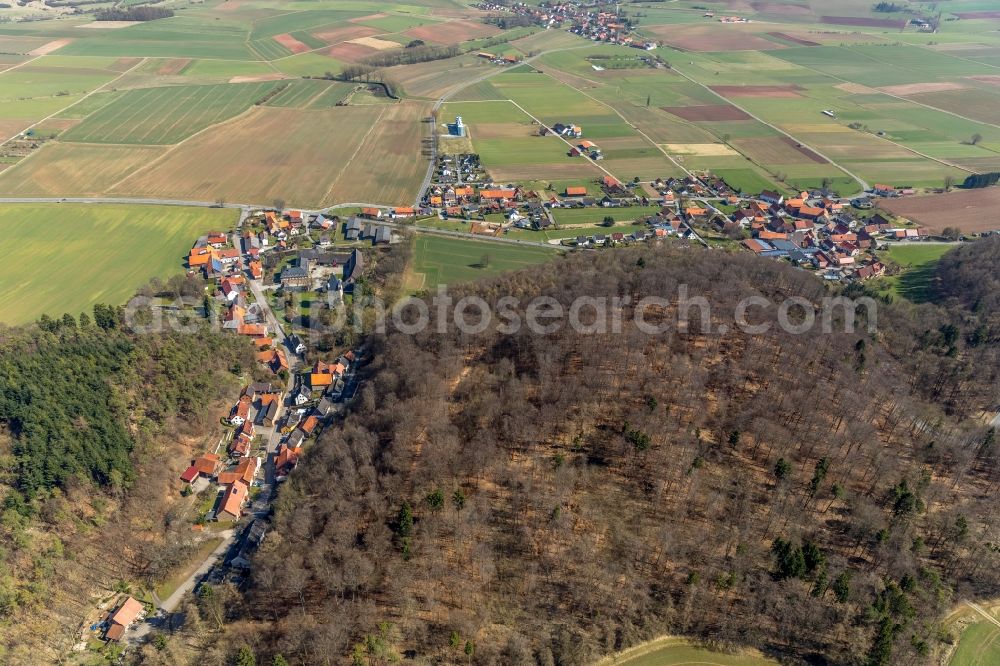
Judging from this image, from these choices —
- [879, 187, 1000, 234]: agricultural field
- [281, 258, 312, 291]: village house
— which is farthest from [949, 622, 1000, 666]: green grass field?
[879, 187, 1000, 234]: agricultural field

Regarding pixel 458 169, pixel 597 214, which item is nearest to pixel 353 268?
pixel 458 169

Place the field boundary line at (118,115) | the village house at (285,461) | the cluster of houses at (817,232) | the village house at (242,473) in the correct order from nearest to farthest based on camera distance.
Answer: the village house at (242,473), the village house at (285,461), the cluster of houses at (817,232), the field boundary line at (118,115)

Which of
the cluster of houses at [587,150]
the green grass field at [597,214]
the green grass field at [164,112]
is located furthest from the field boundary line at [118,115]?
the cluster of houses at [587,150]

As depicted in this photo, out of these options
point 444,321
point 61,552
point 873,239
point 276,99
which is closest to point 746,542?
point 444,321

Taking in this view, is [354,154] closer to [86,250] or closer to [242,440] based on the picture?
[86,250]

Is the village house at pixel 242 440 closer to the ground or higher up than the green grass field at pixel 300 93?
closer to the ground

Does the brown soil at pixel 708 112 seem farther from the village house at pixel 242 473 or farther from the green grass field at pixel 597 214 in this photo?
the village house at pixel 242 473

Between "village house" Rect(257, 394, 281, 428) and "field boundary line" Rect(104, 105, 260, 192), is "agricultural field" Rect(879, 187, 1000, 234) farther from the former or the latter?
"field boundary line" Rect(104, 105, 260, 192)
